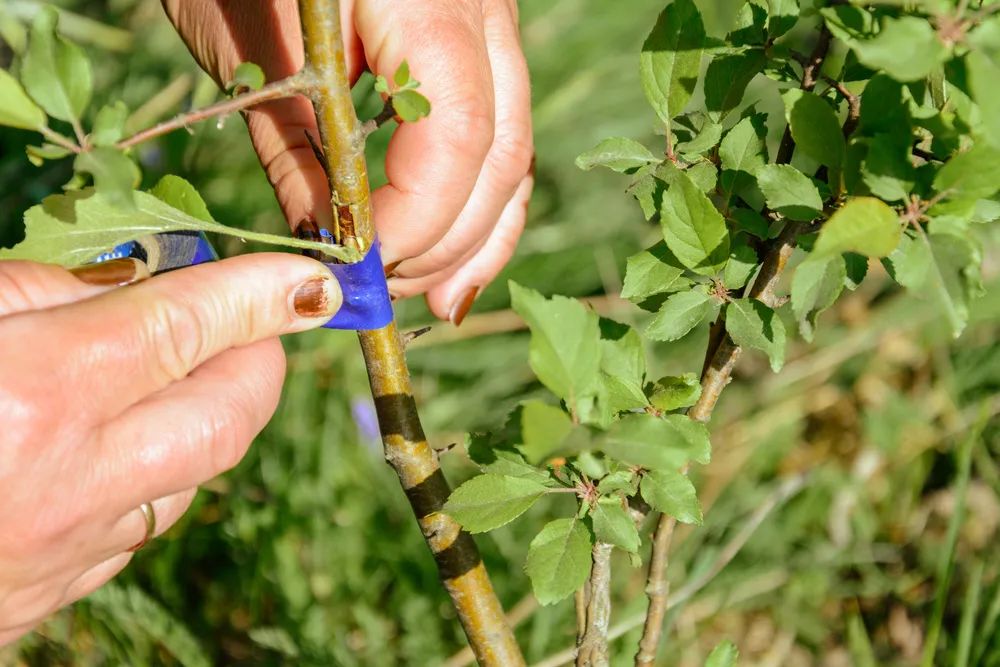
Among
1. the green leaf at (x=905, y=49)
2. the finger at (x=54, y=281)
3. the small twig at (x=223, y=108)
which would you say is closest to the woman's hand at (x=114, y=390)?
the finger at (x=54, y=281)

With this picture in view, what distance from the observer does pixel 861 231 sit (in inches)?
23.5

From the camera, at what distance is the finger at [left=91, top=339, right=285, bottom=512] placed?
0.84 m

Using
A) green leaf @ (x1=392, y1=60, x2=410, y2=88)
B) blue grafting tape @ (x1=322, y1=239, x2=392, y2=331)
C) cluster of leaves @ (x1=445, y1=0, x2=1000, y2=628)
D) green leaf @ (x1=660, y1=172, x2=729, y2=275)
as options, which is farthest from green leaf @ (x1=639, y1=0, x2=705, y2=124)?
blue grafting tape @ (x1=322, y1=239, x2=392, y2=331)

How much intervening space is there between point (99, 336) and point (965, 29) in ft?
2.30

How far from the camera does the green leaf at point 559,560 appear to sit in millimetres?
747

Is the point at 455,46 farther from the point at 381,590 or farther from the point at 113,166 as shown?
the point at 381,590

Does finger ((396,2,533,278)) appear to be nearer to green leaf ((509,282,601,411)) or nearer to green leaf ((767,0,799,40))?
green leaf ((767,0,799,40))

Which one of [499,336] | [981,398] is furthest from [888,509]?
[499,336]

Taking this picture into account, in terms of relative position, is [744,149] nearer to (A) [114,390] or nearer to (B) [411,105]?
(B) [411,105]

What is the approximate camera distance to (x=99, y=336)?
0.79 metres

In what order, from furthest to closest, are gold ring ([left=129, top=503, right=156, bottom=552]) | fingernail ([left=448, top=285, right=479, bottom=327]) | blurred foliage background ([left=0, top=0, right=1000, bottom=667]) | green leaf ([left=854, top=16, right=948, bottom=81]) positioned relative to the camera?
blurred foliage background ([left=0, top=0, right=1000, bottom=667]) → fingernail ([left=448, top=285, right=479, bottom=327]) → gold ring ([left=129, top=503, right=156, bottom=552]) → green leaf ([left=854, top=16, right=948, bottom=81])

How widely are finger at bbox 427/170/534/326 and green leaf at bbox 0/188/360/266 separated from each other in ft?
2.50

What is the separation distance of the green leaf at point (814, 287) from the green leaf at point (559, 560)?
267 mm

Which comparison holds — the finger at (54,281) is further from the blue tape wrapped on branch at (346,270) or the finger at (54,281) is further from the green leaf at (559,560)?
the green leaf at (559,560)
